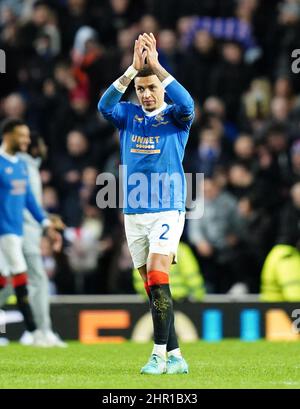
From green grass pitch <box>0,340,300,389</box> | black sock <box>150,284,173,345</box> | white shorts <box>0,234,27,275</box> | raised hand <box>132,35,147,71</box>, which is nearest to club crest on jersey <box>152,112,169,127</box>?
raised hand <box>132,35,147,71</box>

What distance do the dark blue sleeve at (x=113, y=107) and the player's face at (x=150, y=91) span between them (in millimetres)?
165

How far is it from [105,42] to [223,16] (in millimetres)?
Answer: 1963

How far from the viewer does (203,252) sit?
1443 centimetres

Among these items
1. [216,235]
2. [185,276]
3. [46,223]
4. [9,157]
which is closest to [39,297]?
[46,223]

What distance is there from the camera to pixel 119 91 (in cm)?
852

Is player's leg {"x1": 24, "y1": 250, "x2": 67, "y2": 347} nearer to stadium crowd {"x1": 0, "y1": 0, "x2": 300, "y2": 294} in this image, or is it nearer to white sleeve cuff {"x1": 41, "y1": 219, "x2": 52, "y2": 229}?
white sleeve cuff {"x1": 41, "y1": 219, "x2": 52, "y2": 229}

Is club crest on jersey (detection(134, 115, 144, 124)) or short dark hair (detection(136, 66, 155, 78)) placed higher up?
short dark hair (detection(136, 66, 155, 78))

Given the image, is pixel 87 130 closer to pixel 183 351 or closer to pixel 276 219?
pixel 276 219

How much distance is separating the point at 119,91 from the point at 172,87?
1.51 ft

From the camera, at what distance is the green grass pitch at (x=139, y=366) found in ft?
25.5

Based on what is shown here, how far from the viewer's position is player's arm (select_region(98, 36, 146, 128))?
329 inches

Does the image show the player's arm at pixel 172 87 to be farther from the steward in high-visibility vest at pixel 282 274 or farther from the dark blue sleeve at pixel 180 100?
the steward in high-visibility vest at pixel 282 274

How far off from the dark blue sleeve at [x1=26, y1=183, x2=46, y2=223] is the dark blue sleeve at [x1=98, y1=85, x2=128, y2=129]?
3.40 metres
